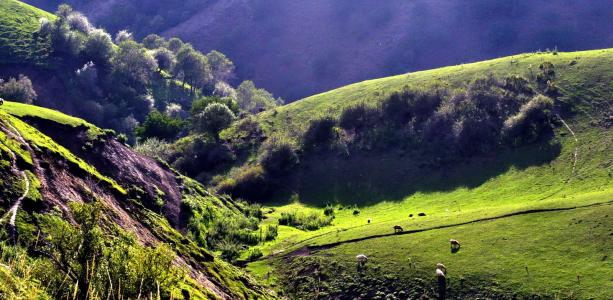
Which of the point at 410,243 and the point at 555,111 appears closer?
the point at 410,243

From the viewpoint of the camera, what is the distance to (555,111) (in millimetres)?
76375

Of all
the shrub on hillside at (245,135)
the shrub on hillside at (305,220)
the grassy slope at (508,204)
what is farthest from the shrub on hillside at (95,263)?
the shrub on hillside at (245,135)

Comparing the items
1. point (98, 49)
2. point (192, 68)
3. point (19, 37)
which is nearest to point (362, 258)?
point (98, 49)

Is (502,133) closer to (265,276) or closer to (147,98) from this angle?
(265,276)

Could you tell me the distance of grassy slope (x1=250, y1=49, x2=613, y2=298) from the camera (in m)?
40.9

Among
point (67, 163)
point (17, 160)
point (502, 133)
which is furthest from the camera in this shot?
point (502, 133)

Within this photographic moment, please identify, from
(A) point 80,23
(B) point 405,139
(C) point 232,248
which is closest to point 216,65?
(A) point 80,23

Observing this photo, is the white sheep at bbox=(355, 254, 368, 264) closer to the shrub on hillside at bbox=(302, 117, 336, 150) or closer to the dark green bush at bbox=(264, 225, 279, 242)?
the dark green bush at bbox=(264, 225, 279, 242)

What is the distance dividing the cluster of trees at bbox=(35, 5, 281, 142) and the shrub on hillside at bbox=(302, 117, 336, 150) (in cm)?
2284

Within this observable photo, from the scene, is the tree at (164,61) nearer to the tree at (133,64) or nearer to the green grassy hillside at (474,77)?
the tree at (133,64)

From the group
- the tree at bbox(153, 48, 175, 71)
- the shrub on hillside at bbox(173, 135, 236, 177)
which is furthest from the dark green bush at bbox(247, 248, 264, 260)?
the tree at bbox(153, 48, 175, 71)

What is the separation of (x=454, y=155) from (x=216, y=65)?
404 feet

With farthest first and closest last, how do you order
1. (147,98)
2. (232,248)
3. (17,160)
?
(147,98) → (232,248) → (17,160)

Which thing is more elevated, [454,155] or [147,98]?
[147,98]
